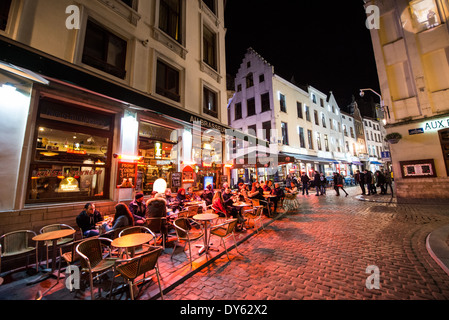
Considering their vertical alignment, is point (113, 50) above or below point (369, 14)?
below

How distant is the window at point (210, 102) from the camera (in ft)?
36.1

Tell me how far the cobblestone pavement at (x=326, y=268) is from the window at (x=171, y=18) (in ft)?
35.4

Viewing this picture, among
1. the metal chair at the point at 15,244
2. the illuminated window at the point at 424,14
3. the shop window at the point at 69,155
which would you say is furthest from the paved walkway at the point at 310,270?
the illuminated window at the point at 424,14

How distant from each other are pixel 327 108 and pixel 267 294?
94.6 ft

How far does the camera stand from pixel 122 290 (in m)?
3.15

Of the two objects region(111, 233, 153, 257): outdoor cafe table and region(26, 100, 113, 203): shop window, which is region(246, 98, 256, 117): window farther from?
region(111, 233, 153, 257): outdoor cafe table

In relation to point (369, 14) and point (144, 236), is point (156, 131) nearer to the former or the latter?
point (144, 236)

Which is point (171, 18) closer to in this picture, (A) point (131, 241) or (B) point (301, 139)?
(A) point (131, 241)

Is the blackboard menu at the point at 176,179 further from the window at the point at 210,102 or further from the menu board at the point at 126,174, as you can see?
the window at the point at 210,102

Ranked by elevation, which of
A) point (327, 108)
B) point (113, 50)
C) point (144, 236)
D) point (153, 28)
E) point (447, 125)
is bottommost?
point (144, 236)

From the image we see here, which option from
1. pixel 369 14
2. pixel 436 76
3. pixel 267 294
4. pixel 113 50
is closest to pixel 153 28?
pixel 113 50

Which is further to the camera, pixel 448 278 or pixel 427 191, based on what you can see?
pixel 427 191

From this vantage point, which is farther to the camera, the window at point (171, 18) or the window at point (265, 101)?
the window at point (265, 101)

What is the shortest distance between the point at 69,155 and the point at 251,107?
18378 millimetres
